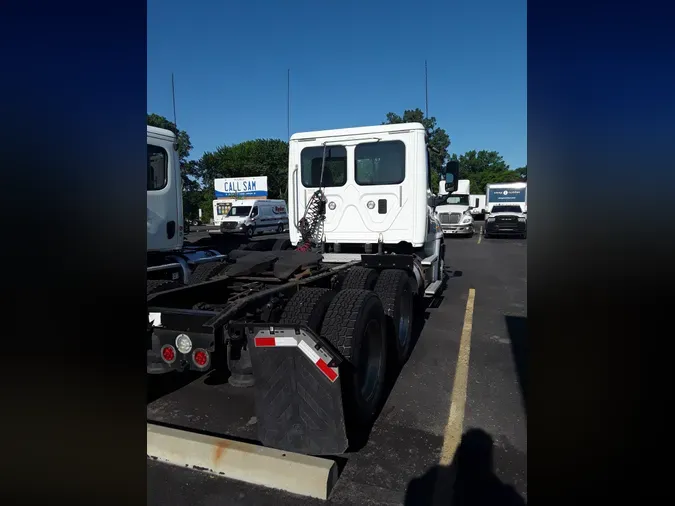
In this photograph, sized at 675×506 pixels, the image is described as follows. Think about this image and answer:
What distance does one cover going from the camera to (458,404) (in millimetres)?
4156

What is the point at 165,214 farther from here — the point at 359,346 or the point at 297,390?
the point at 297,390

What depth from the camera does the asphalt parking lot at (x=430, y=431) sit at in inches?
112

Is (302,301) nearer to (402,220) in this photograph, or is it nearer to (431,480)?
(431,480)

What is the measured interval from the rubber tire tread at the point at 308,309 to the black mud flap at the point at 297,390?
0.36 metres

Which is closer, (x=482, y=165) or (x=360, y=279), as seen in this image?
(x=360, y=279)

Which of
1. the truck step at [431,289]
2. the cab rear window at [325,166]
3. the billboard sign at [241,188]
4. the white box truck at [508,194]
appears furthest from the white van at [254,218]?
the truck step at [431,289]

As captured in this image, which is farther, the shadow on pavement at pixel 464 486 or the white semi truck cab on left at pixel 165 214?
the white semi truck cab on left at pixel 165 214

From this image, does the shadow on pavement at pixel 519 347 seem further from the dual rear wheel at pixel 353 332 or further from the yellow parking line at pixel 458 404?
the dual rear wheel at pixel 353 332

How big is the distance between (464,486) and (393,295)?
7.76 feet

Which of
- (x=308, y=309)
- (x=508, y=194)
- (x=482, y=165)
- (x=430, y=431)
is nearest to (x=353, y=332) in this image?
(x=308, y=309)
